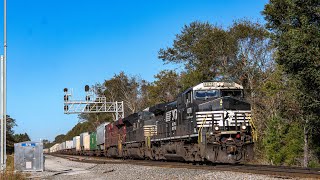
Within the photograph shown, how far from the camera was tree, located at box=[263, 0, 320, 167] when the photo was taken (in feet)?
50.8

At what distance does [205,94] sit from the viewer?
18.2 meters

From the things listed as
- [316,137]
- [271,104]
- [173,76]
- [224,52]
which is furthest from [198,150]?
[173,76]

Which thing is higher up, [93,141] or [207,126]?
[207,126]

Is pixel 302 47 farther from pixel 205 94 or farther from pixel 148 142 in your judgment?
pixel 148 142

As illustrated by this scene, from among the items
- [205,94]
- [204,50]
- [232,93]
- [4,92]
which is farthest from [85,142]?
[232,93]

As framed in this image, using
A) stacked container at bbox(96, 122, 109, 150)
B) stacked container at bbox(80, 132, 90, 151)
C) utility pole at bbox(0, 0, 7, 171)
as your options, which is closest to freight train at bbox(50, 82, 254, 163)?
utility pole at bbox(0, 0, 7, 171)

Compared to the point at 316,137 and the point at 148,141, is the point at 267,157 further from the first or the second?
the point at 148,141

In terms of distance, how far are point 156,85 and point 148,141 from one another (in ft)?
85.2

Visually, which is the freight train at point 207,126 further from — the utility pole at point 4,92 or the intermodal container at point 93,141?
the intermodal container at point 93,141

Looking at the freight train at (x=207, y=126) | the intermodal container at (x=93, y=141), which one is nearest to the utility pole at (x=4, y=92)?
the freight train at (x=207, y=126)

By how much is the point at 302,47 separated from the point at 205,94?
15.1 ft

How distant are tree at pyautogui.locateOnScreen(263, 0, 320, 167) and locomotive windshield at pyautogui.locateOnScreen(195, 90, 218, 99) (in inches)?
118

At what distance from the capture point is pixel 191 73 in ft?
124

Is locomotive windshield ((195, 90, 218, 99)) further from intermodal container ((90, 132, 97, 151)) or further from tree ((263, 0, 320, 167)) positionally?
intermodal container ((90, 132, 97, 151))
